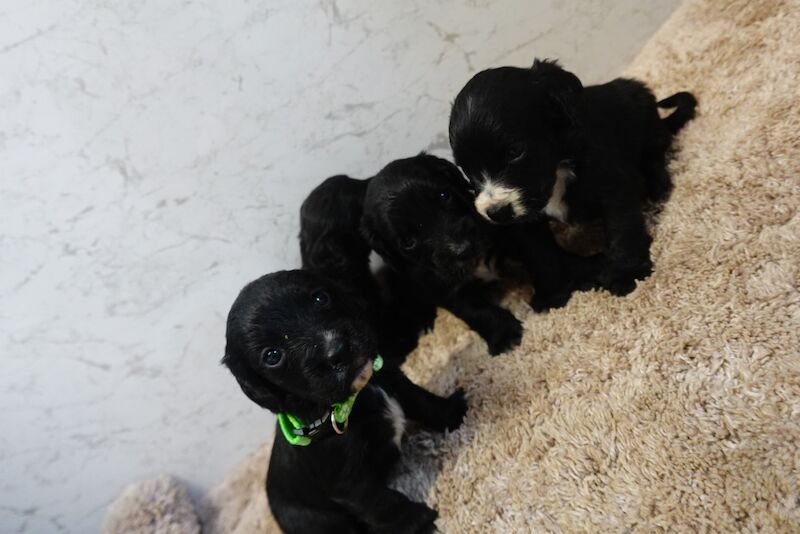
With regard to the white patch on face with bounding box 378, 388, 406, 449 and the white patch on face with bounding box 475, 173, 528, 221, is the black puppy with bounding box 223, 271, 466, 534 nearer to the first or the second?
the white patch on face with bounding box 378, 388, 406, 449

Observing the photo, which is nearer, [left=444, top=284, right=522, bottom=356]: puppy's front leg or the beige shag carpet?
the beige shag carpet

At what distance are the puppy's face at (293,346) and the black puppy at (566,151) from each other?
2.04 ft

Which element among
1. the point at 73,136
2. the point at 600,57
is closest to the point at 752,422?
the point at 600,57

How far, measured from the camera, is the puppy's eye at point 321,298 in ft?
5.95

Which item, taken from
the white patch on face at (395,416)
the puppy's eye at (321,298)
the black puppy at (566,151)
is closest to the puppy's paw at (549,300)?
the black puppy at (566,151)

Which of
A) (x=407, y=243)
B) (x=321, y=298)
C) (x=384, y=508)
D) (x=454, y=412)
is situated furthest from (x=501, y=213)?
(x=384, y=508)

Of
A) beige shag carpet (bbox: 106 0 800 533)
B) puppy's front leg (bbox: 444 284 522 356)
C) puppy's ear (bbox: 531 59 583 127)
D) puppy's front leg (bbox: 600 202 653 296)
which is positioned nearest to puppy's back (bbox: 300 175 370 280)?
puppy's front leg (bbox: 444 284 522 356)

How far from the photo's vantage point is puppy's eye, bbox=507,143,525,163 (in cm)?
193

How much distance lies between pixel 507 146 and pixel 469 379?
93 centimetres

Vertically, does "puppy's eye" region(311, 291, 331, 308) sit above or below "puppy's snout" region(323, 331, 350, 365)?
above

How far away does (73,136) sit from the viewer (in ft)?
7.43

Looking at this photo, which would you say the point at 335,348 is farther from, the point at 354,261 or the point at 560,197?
the point at 560,197

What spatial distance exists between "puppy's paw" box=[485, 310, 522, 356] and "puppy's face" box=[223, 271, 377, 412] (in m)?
0.71

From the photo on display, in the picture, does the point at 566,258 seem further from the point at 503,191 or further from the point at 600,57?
the point at 600,57
